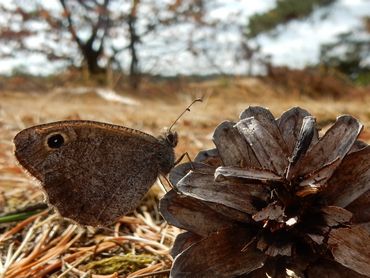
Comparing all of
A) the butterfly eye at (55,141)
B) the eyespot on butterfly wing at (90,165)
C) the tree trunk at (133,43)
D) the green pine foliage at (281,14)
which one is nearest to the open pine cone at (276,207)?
the eyespot on butterfly wing at (90,165)

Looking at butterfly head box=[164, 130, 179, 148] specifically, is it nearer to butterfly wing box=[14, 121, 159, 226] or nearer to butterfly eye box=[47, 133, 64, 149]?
butterfly wing box=[14, 121, 159, 226]

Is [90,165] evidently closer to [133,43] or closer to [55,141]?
[55,141]

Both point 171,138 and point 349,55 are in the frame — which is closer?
point 171,138

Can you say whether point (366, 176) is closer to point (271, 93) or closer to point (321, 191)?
point (321, 191)

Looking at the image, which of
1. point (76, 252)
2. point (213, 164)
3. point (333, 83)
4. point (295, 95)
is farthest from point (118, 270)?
point (333, 83)

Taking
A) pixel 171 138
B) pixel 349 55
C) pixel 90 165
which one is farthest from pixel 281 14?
pixel 90 165

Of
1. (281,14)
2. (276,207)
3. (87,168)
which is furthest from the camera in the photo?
(281,14)

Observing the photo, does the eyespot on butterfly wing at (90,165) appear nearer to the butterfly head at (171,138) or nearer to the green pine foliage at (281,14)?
the butterfly head at (171,138)
